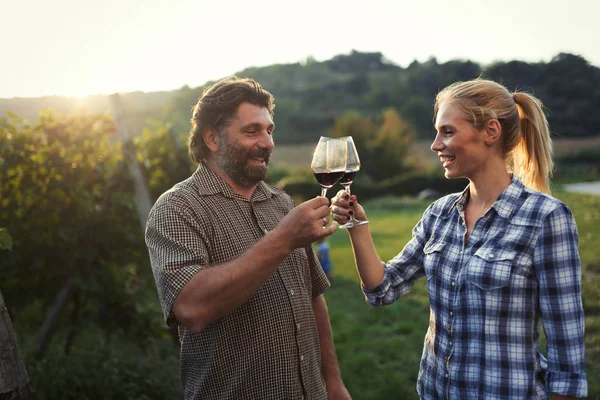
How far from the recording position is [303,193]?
99.2 ft

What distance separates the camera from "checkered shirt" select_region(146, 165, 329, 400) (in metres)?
2.24

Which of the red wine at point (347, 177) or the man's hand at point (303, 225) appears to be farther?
the red wine at point (347, 177)

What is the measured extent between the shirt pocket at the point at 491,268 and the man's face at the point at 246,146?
964 millimetres

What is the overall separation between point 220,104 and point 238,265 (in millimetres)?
810

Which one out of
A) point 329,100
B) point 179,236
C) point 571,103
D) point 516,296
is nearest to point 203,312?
point 179,236

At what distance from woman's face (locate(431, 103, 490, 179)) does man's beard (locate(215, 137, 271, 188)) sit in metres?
0.75

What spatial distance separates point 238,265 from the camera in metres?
2.09

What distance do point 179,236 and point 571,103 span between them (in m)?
13.4

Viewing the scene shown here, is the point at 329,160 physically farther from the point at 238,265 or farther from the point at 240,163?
the point at 238,265

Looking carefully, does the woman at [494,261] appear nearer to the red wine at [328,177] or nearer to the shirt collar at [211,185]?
the red wine at [328,177]

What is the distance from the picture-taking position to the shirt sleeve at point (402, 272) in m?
2.68

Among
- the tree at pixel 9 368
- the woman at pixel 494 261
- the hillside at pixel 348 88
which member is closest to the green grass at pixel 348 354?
the tree at pixel 9 368

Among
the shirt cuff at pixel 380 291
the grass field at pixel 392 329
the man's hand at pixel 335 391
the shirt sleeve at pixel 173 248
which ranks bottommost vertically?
the grass field at pixel 392 329

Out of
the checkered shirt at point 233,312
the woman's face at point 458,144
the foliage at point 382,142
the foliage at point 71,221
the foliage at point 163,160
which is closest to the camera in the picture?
the checkered shirt at point 233,312
